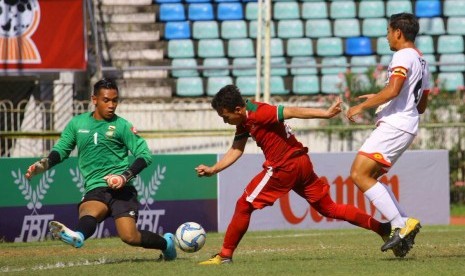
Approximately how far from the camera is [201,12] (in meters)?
24.7

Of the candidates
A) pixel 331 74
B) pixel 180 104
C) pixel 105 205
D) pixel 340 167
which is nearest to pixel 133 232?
pixel 105 205

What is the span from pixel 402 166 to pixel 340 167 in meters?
1.06

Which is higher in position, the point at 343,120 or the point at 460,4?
the point at 460,4

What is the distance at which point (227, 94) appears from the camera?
10.0m

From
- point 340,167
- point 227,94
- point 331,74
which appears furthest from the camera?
point 331,74

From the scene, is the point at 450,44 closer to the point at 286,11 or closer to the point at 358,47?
the point at 358,47

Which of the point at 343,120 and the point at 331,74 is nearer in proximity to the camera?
the point at 343,120

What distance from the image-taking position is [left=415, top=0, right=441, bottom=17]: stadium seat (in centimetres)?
2516

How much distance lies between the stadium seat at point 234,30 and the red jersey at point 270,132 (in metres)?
14.1

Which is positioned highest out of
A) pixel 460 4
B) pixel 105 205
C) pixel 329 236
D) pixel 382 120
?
pixel 460 4

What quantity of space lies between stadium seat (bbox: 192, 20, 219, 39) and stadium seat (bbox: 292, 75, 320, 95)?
223 cm

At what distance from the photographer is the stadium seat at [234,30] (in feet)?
79.9

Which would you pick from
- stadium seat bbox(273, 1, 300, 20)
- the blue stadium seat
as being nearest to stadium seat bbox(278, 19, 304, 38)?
stadium seat bbox(273, 1, 300, 20)

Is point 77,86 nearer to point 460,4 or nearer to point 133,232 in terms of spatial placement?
point 460,4
